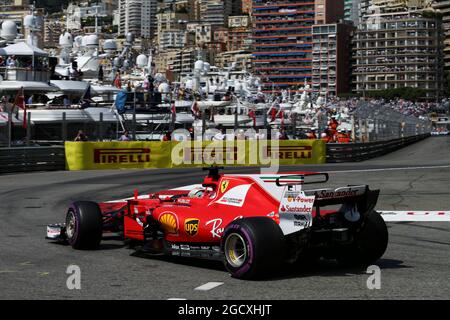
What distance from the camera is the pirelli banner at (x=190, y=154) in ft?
95.9

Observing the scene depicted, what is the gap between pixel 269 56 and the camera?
19675cm

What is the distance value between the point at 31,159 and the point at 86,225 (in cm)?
1781

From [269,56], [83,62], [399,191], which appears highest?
[269,56]

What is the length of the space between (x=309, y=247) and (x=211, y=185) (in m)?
1.65

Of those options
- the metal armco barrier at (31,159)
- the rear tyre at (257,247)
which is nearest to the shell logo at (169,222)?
the rear tyre at (257,247)

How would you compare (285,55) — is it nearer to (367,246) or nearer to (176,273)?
(367,246)

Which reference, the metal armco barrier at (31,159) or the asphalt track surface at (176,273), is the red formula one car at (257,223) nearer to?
the asphalt track surface at (176,273)

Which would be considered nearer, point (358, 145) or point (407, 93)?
point (358, 145)

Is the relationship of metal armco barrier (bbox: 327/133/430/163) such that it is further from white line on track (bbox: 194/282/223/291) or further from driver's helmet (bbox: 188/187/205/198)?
white line on track (bbox: 194/282/223/291)

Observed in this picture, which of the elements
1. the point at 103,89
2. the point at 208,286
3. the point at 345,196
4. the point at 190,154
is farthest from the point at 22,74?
the point at 208,286

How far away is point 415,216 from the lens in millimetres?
15102
